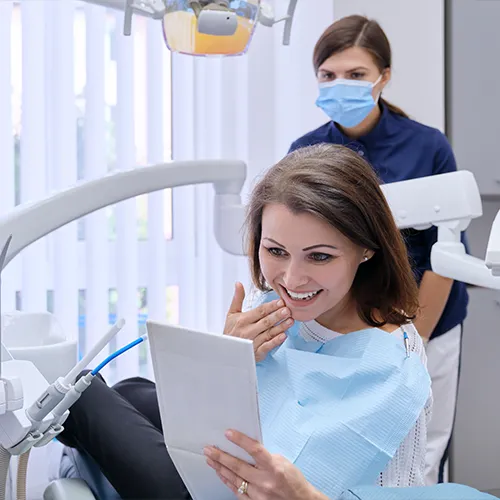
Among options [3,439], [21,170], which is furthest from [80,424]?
[21,170]

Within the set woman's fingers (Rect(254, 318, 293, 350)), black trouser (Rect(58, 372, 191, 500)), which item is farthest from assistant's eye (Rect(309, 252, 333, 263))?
black trouser (Rect(58, 372, 191, 500))

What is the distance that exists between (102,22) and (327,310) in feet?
5.17

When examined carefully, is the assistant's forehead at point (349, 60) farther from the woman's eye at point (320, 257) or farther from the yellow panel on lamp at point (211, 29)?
Result: the woman's eye at point (320, 257)

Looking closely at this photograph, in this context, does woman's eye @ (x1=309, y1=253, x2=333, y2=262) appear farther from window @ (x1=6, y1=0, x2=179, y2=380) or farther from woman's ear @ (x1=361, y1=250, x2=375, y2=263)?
window @ (x1=6, y1=0, x2=179, y2=380)

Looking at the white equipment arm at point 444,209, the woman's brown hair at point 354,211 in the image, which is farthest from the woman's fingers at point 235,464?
the white equipment arm at point 444,209

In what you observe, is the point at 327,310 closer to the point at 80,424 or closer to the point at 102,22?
the point at 80,424

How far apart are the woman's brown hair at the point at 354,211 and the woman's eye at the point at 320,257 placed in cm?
4

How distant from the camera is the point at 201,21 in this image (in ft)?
4.06

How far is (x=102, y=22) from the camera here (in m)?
2.39

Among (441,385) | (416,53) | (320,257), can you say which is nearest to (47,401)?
(320,257)

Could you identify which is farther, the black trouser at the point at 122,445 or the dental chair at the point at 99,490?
the black trouser at the point at 122,445

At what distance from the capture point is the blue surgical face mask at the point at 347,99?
1.84 m

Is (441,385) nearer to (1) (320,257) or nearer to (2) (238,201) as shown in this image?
(2) (238,201)

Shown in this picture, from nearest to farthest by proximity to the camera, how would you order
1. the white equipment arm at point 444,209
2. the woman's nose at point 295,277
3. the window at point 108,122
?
1. the woman's nose at point 295,277
2. the white equipment arm at point 444,209
3. the window at point 108,122
